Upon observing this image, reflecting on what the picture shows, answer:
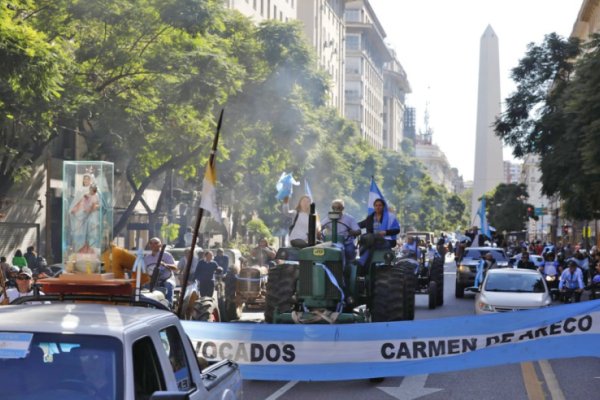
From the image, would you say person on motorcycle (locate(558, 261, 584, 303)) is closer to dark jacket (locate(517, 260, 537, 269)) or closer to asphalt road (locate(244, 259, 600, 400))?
dark jacket (locate(517, 260, 537, 269))

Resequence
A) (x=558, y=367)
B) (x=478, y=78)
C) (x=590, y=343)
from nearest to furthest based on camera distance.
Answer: (x=590, y=343)
(x=558, y=367)
(x=478, y=78)

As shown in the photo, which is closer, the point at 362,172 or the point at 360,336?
the point at 360,336

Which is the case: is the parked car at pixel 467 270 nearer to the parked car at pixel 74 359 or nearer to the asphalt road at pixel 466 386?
the asphalt road at pixel 466 386

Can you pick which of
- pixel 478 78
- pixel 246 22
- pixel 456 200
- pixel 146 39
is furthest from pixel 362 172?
pixel 456 200

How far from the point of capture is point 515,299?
22.0m

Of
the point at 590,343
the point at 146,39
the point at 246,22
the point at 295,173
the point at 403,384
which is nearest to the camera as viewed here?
the point at 590,343

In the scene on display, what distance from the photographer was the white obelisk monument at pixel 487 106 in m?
110

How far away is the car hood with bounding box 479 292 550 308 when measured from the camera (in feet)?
71.3

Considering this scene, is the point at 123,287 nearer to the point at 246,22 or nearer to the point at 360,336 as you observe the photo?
the point at 360,336

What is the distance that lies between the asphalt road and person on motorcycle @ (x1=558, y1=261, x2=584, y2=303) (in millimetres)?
13102

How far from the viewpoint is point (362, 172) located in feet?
299

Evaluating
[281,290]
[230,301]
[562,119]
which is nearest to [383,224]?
[281,290]

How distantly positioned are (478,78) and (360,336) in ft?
339

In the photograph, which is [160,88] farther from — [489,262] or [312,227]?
[312,227]
